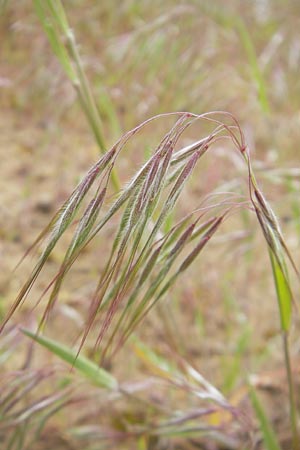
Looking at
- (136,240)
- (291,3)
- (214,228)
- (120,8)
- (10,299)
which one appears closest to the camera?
(136,240)

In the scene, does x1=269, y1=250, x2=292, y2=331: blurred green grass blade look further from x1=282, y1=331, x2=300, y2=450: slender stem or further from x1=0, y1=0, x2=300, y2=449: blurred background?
x1=0, y1=0, x2=300, y2=449: blurred background

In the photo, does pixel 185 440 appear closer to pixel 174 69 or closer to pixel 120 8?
pixel 174 69

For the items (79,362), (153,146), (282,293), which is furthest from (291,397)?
(153,146)

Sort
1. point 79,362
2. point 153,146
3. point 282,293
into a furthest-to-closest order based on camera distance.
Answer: point 153,146 → point 79,362 → point 282,293

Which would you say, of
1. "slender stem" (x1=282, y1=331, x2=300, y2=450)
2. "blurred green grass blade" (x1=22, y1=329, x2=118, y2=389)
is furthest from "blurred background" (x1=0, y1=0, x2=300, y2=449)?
"slender stem" (x1=282, y1=331, x2=300, y2=450)

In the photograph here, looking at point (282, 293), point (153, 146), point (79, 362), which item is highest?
point (153, 146)

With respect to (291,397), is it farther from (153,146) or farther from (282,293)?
(153,146)

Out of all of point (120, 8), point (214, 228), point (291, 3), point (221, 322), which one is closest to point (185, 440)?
point (221, 322)
